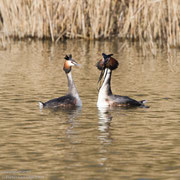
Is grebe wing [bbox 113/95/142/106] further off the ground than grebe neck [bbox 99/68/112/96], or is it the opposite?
grebe neck [bbox 99/68/112/96]

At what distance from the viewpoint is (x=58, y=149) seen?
743 centimetres

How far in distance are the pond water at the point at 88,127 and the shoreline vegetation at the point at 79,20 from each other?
17.5 ft

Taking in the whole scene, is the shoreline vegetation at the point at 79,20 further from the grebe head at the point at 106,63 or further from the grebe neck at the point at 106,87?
the grebe neck at the point at 106,87

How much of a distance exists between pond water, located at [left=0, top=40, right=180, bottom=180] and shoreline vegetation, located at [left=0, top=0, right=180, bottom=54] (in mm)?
5347

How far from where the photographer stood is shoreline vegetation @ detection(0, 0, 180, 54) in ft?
72.1

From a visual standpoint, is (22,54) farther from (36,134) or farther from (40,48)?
(36,134)

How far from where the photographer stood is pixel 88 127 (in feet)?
29.0

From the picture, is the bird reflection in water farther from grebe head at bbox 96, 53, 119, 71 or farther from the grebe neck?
grebe head at bbox 96, 53, 119, 71

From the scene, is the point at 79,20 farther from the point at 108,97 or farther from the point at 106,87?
the point at 108,97

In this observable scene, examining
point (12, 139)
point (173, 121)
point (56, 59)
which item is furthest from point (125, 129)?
point (56, 59)

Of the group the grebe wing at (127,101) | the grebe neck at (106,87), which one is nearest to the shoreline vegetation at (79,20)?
the grebe neck at (106,87)

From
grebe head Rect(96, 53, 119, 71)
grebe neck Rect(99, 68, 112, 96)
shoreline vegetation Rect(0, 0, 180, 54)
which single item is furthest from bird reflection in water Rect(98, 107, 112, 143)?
shoreline vegetation Rect(0, 0, 180, 54)

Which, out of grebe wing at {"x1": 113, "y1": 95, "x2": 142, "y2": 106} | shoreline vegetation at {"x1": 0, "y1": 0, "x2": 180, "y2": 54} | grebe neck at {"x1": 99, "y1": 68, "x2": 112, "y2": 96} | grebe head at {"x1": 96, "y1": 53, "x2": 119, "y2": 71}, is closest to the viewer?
grebe wing at {"x1": 113, "y1": 95, "x2": 142, "y2": 106}

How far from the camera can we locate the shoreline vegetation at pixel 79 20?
865 inches
